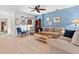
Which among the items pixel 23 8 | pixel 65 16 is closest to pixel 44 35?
pixel 65 16

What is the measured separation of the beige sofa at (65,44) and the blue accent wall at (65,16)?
29cm

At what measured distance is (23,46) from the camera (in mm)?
3314

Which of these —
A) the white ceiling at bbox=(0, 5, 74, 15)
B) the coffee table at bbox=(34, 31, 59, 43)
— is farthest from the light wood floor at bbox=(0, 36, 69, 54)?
the white ceiling at bbox=(0, 5, 74, 15)

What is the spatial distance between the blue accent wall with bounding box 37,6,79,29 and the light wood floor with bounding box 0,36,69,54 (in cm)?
46

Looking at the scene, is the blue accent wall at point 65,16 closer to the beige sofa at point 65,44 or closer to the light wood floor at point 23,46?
the beige sofa at point 65,44

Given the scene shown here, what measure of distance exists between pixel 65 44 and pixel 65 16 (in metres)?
0.63

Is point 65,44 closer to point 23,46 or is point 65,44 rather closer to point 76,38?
point 76,38

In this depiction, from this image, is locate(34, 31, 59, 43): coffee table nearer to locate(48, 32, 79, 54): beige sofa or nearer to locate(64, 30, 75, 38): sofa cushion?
locate(48, 32, 79, 54): beige sofa

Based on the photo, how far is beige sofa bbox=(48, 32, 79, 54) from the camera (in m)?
3.25

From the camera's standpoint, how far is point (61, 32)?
3336mm

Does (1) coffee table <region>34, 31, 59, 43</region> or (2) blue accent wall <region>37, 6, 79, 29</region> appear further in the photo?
(1) coffee table <region>34, 31, 59, 43</region>

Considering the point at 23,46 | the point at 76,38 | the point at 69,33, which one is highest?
the point at 69,33

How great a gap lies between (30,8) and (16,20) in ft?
1.37
